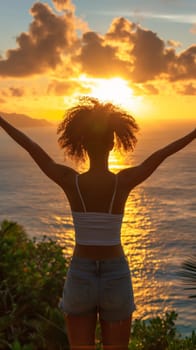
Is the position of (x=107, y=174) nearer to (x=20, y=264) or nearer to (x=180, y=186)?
(x=20, y=264)

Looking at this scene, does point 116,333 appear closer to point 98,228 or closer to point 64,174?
point 98,228

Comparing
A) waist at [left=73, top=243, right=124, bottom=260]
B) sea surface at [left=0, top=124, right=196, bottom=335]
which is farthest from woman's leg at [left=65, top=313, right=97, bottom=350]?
sea surface at [left=0, top=124, right=196, bottom=335]

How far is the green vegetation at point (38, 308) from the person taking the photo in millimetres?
7242

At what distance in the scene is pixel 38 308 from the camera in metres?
9.75

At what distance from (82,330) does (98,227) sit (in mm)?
628

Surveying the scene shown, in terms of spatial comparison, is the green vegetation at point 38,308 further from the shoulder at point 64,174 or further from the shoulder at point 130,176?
the shoulder at point 130,176

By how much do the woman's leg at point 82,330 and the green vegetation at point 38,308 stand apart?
2.91m

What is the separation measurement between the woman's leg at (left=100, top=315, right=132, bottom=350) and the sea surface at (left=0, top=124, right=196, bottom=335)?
3784 cm

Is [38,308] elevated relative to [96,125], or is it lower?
lower

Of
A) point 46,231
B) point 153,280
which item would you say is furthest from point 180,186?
point 153,280

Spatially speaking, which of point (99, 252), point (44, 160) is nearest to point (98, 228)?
point (99, 252)

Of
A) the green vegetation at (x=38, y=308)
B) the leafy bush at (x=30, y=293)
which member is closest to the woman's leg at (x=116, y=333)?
the green vegetation at (x=38, y=308)

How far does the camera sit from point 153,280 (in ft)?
232

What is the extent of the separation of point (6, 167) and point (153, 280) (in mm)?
131648
